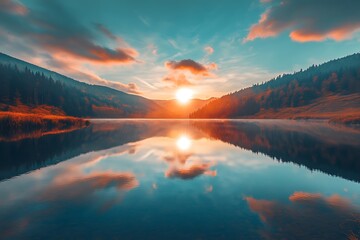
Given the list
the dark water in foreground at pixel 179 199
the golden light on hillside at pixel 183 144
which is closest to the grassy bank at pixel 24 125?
the dark water in foreground at pixel 179 199

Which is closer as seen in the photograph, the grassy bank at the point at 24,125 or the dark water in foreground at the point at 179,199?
the dark water in foreground at the point at 179,199

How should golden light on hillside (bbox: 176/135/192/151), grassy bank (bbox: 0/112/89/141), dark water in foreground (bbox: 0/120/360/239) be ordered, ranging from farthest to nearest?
grassy bank (bbox: 0/112/89/141), golden light on hillside (bbox: 176/135/192/151), dark water in foreground (bbox: 0/120/360/239)

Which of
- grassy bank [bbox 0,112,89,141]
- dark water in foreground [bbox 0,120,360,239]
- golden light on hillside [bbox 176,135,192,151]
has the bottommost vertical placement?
golden light on hillside [bbox 176,135,192,151]

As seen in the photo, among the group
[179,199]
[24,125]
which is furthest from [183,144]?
[24,125]

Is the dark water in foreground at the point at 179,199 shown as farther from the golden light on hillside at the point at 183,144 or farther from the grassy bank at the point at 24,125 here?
the grassy bank at the point at 24,125

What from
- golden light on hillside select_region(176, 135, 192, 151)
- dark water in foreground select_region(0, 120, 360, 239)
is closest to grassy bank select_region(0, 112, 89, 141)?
dark water in foreground select_region(0, 120, 360, 239)

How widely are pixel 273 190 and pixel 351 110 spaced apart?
205075mm

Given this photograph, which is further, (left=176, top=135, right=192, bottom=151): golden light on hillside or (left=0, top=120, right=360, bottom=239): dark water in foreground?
(left=176, top=135, right=192, bottom=151): golden light on hillside

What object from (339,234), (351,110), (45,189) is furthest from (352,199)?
(351,110)

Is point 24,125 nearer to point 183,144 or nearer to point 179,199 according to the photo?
point 183,144

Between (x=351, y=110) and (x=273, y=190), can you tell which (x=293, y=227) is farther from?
(x=351, y=110)

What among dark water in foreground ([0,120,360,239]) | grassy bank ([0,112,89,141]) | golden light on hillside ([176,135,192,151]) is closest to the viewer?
dark water in foreground ([0,120,360,239])

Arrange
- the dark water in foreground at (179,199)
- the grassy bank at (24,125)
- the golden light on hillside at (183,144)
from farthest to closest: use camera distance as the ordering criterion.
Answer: the grassy bank at (24,125) → the golden light on hillside at (183,144) → the dark water in foreground at (179,199)

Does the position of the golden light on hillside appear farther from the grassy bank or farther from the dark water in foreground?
the grassy bank
